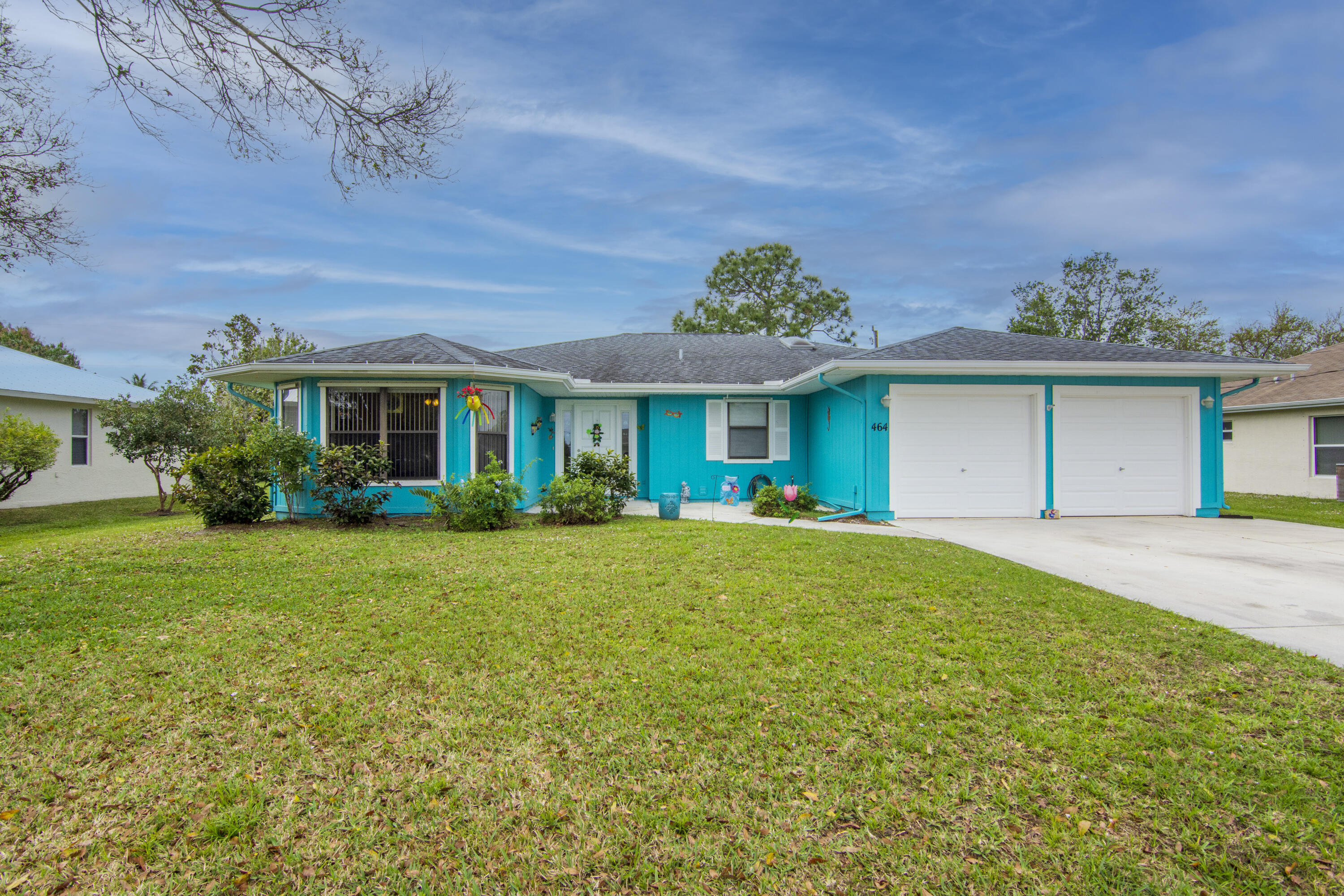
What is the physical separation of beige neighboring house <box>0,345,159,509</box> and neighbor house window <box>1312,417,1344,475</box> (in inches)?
1099

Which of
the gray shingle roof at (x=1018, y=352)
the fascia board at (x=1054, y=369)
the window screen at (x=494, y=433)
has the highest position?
the gray shingle roof at (x=1018, y=352)

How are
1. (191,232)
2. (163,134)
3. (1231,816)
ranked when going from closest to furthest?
(1231,816) < (163,134) < (191,232)

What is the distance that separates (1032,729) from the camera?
279 cm

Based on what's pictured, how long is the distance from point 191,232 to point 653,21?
8004 millimetres

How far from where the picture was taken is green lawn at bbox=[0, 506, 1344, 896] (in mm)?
1994

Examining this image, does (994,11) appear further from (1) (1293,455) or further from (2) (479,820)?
(1) (1293,455)

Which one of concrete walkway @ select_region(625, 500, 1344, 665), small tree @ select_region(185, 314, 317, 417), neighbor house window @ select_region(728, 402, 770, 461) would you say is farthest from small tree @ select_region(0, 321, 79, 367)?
concrete walkway @ select_region(625, 500, 1344, 665)

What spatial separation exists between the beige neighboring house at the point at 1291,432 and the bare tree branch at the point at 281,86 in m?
17.0

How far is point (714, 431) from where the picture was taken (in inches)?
489

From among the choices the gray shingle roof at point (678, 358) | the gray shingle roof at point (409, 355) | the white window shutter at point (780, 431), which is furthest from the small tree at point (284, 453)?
the white window shutter at point (780, 431)

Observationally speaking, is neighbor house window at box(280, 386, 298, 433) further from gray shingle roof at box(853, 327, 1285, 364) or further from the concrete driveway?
the concrete driveway

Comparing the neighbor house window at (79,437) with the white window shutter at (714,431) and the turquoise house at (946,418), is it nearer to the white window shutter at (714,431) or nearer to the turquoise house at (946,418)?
the turquoise house at (946,418)

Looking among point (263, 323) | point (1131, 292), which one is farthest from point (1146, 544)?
point (1131, 292)

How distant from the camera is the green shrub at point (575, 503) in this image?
28.9ft
